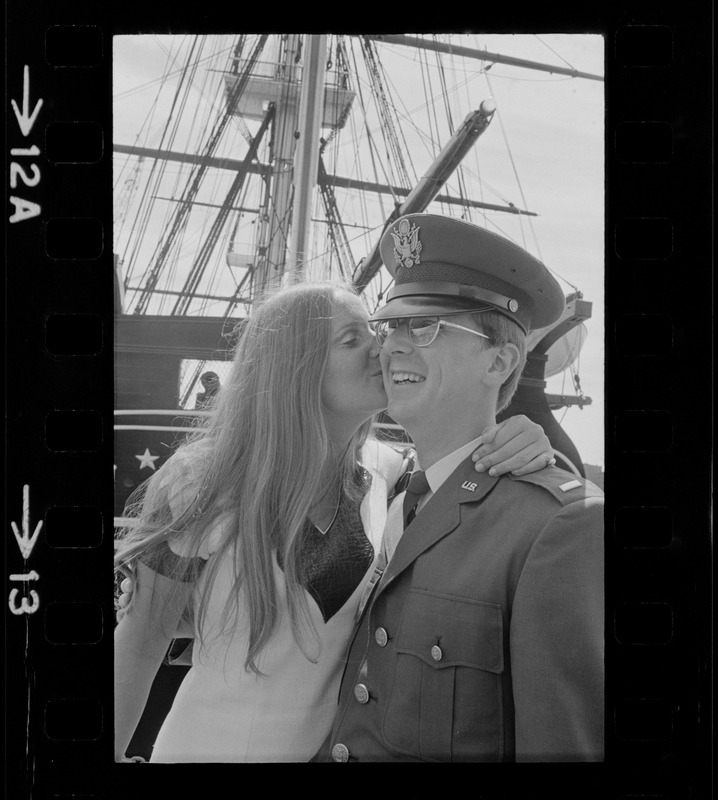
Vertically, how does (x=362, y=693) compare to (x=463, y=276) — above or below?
below

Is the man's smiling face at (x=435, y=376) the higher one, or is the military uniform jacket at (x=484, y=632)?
the man's smiling face at (x=435, y=376)

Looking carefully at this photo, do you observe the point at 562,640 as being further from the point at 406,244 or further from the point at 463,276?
the point at 406,244

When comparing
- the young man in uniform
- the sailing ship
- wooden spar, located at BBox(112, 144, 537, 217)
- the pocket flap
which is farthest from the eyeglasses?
the pocket flap

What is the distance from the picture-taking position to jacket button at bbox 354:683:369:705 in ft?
6.59

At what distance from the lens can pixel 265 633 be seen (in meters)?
2.09

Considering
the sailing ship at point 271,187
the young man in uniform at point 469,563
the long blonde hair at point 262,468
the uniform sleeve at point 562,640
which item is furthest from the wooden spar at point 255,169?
the uniform sleeve at point 562,640

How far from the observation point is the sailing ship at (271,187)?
2135 mm

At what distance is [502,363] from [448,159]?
21.8 inches

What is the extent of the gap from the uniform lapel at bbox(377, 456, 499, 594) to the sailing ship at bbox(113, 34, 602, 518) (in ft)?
0.62

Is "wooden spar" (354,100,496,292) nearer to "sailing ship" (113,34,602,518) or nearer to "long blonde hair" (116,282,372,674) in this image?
"sailing ship" (113,34,602,518)

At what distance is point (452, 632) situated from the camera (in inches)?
77.8
